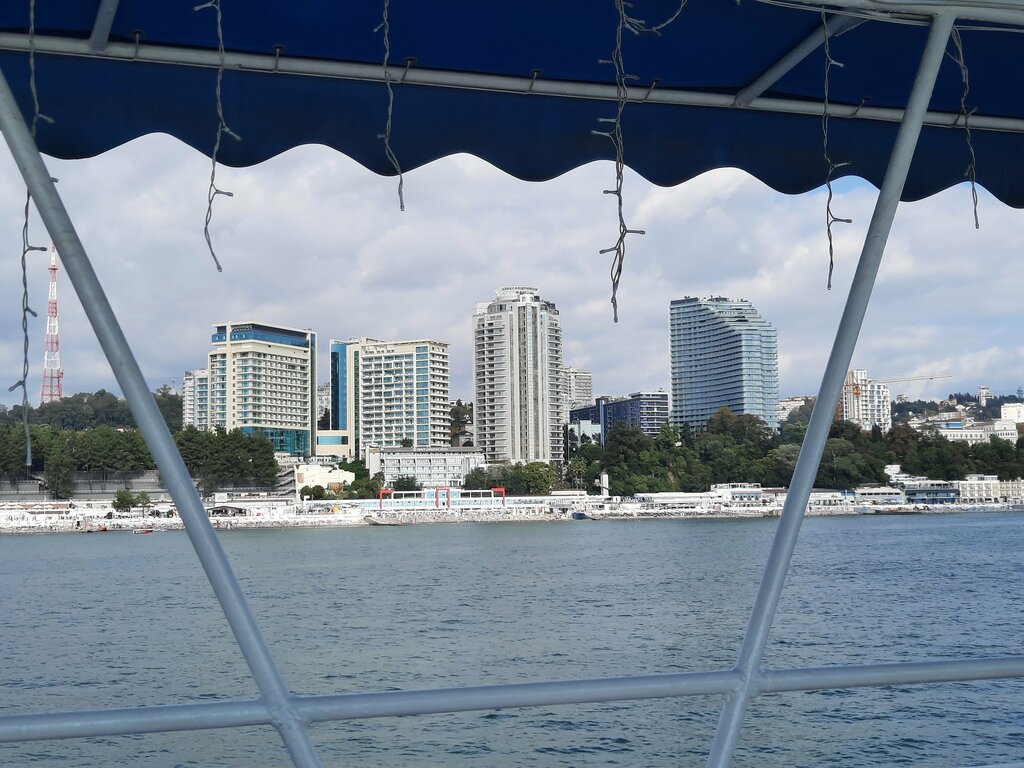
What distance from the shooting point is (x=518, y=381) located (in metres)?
97.4

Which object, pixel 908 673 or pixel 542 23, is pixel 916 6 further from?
pixel 908 673

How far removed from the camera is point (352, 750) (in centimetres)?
1241

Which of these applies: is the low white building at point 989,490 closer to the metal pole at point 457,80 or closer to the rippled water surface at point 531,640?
the rippled water surface at point 531,640

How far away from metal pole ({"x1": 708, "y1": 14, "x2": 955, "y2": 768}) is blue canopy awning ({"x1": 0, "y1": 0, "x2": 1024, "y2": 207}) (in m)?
0.10

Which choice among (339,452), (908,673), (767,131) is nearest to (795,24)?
(767,131)

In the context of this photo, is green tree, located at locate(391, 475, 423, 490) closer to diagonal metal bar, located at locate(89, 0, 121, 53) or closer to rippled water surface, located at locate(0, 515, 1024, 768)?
rippled water surface, located at locate(0, 515, 1024, 768)

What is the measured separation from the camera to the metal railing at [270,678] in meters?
1.21

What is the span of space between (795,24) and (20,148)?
4.50 feet

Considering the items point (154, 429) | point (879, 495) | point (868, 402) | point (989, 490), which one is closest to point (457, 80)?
point (154, 429)

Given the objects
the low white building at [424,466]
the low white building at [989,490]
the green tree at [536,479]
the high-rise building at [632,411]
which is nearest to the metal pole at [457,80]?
the green tree at [536,479]

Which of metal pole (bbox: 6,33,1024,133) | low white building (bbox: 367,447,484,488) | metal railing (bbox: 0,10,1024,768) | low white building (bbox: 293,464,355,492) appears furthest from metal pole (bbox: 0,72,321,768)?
low white building (bbox: 367,447,484,488)

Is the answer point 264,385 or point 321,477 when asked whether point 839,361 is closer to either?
point 321,477

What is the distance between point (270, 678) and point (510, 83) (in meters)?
1.48

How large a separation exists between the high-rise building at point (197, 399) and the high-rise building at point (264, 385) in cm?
Result: 161
